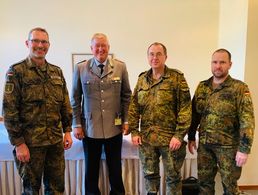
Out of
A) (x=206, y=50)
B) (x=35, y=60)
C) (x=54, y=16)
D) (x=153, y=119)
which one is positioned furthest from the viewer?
(x=206, y=50)

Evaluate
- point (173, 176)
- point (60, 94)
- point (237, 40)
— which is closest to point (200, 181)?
point (173, 176)

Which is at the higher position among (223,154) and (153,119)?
(153,119)

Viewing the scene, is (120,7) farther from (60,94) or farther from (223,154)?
(223,154)

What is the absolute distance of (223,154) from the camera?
5.88 feet

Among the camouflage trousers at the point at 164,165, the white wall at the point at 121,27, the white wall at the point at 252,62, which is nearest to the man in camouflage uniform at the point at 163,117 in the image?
the camouflage trousers at the point at 164,165

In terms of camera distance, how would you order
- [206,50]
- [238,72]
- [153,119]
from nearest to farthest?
[153,119] < [238,72] < [206,50]

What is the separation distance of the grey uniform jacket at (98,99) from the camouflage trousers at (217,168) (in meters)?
0.75

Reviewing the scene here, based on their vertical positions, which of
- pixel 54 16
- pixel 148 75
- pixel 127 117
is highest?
pixel 54 16

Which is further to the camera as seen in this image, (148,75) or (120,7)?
(120,7)

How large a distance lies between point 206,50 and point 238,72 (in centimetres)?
105

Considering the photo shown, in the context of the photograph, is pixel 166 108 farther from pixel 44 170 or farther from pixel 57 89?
pixel 44 170

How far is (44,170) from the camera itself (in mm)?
1818

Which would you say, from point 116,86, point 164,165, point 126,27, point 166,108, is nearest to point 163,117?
point 166,108

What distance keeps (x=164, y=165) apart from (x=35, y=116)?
3.49ft
